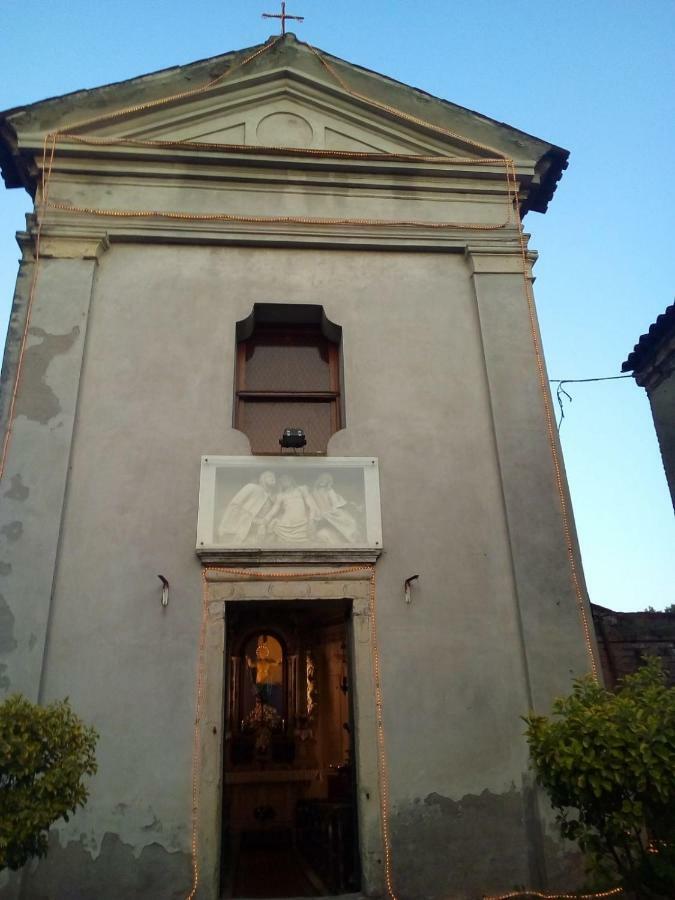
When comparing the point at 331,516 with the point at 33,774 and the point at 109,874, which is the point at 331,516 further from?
the point at 109,874

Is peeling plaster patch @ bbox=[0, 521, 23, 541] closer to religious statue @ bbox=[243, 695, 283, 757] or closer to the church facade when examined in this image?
the church facade

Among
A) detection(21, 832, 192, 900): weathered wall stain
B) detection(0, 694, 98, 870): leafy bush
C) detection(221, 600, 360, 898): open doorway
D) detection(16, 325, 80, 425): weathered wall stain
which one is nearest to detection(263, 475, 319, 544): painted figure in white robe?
detection(221, 600, 360, 898): open doorway

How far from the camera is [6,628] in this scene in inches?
224

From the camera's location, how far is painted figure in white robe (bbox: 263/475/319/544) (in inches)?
247

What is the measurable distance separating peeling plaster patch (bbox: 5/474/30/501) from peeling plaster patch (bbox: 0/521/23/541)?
9.4 inches

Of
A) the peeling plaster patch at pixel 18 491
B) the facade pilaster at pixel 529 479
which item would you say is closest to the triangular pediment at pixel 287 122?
the facade pilaster at pixel 529 479

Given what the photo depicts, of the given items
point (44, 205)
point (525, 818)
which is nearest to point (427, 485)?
point (525, 818)

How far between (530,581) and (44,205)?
20.6 ft

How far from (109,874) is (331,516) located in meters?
3.30

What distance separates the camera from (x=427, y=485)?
6.63 metres

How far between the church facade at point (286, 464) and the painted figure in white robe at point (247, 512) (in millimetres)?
28

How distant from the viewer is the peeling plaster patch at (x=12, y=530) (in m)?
6.01

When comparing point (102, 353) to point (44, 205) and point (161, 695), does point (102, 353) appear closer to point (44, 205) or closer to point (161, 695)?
point (44, 205)

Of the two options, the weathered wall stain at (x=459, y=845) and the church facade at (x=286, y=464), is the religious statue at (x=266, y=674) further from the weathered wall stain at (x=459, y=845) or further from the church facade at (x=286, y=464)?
the weathered wall stain at (x=459, y=845)
